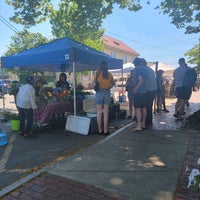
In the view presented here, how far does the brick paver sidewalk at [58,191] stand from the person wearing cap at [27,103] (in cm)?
283

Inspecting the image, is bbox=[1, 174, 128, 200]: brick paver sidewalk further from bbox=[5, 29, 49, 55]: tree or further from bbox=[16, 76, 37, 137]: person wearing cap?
bbox=[5, 29, 49, 55]: tree

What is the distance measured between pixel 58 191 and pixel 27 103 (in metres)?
3.27

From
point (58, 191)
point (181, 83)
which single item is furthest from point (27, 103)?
point (181, 83)

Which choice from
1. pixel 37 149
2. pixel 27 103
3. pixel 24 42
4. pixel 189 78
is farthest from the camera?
pixel 24 42

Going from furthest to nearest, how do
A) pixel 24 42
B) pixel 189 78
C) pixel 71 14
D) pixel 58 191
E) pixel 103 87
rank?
pixel 24 42, pixel 71 14, pixel 189 78, pixel 103 87, pixel 58 191

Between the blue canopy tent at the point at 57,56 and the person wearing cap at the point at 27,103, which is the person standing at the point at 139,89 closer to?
the blue canopy tent at the point at 57,56

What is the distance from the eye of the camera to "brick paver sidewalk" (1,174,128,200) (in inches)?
118

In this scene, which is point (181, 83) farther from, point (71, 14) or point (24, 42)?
point (24, 42)

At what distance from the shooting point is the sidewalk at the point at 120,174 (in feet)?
10.1

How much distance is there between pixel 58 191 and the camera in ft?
10.3

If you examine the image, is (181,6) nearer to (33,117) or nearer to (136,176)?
(33,117)

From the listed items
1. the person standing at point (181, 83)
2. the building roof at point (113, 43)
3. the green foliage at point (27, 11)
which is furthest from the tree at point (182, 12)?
the building roof at point (113, 43)

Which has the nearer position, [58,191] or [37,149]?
[58,191]

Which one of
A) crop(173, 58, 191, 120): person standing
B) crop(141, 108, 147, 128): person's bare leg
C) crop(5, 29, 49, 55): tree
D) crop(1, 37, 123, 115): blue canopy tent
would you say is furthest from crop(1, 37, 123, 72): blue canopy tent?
crop(5, 29, 49, 55): tree
